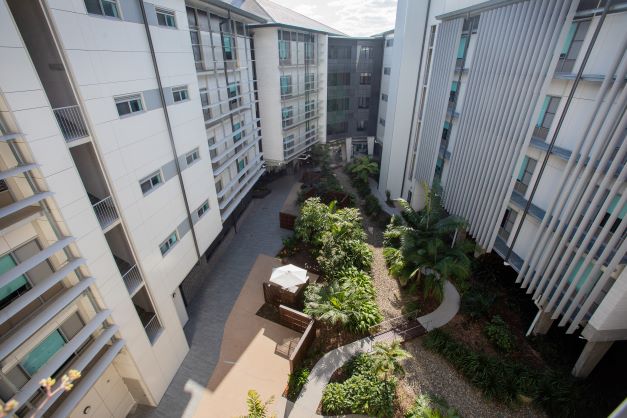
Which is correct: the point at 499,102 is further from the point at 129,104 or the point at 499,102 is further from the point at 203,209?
the point at 203,209

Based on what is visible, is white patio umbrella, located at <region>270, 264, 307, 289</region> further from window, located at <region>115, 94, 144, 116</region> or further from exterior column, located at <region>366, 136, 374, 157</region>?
exterior column, located at <region>366, 136, 374, 157</region>

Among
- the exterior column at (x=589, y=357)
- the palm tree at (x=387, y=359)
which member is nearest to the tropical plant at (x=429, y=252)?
the palm tree at (x=387, y=359)

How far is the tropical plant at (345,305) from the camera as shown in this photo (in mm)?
16700

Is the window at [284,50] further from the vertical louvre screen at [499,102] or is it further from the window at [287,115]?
the vertical louvre screen at [499,102]

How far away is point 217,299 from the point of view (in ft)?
67.5

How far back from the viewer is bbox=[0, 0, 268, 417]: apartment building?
8758 millimetres

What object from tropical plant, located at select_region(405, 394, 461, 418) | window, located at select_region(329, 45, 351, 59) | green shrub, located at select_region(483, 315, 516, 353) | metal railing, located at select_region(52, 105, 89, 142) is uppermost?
window, located at select_region(329, 45, 351, 59)

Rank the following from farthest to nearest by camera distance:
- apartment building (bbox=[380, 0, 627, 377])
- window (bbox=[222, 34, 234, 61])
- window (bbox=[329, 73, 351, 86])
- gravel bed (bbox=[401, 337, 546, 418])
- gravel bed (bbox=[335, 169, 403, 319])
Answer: window (bbox=[329, 73, 351, 86]), window (bbox=[222, 34, 234, 61]), gravel bed (bbox=[335, 169, 403, 319]), gravel bed (bbox=[401, 337, 546, 418]), apartment building (bbox=[380, 0, 627, 377])

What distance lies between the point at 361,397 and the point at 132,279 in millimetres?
11341

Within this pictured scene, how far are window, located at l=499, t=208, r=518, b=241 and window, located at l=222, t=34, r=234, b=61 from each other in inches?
836

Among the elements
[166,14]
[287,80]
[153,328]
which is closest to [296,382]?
[153,328]

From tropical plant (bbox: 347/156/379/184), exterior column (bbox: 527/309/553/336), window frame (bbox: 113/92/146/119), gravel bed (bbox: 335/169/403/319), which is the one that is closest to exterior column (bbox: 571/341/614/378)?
exterior column (bbox: 527/309/553/336)

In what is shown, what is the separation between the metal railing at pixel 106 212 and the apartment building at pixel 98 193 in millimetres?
51

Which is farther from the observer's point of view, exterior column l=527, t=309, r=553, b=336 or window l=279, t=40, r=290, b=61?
window l=279, t=40, r=290, b=61
